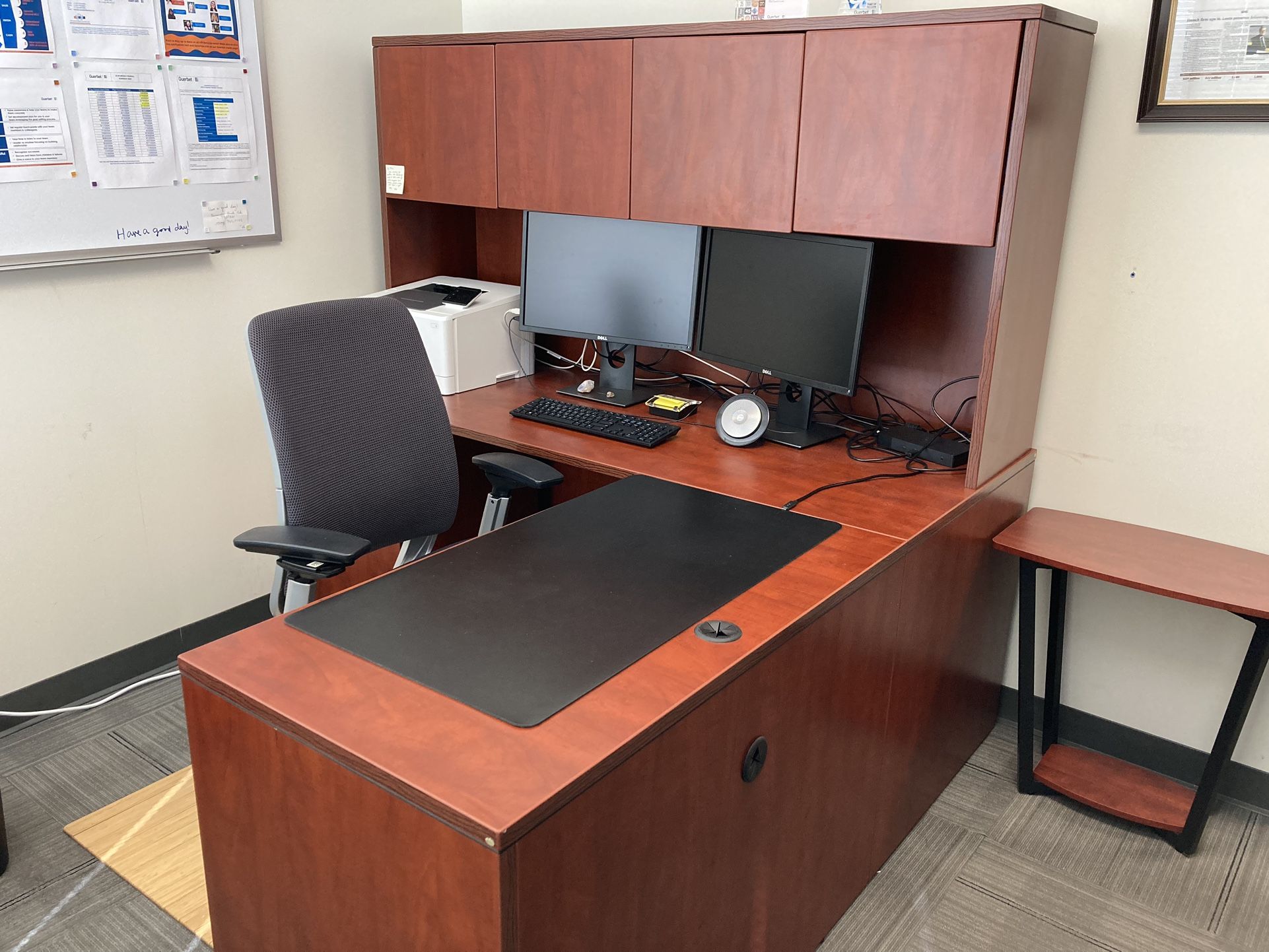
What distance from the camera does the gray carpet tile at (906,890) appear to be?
1940mm

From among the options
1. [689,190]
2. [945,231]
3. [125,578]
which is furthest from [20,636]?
[945,231]

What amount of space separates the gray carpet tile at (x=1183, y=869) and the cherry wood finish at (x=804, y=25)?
1738 mm

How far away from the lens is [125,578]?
2662 millimetres

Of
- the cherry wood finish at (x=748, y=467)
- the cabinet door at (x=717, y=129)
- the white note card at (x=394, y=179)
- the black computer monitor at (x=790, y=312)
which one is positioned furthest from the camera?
the white note card at (x=394, y=179)

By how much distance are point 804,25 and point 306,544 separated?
142cm

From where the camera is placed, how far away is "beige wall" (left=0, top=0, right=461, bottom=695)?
2410 mm

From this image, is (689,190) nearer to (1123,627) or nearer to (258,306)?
(258,306)

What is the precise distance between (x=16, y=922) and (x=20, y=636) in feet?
2.56

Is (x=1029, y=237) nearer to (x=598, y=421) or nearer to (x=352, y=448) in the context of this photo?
(x=598, y=421)

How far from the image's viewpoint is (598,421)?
2469mm

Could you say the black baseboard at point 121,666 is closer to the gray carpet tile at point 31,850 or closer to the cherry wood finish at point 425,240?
the gray carpet tile at point 31,850

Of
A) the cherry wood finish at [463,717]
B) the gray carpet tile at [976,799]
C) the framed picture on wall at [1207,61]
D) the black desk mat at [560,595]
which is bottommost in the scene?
the gray carpet tile at [976,799]

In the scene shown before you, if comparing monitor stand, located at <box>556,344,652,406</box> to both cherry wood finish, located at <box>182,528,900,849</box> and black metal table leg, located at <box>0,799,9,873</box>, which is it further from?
black metal table leg, located at <box>0,799,9,873</box>

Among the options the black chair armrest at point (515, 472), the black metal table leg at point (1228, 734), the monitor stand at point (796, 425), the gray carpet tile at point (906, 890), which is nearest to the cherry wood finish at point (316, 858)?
the black chair armrest at point (515, 472)
